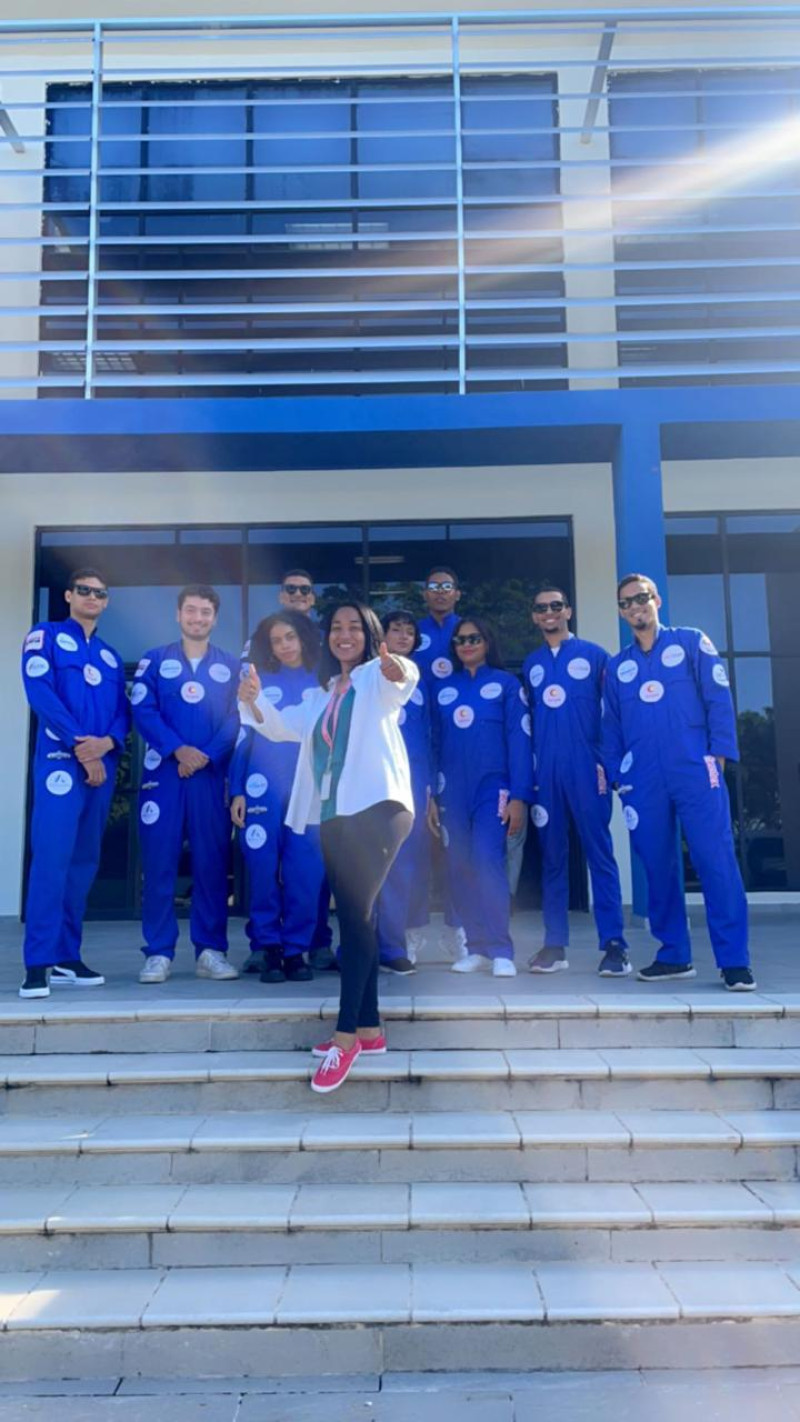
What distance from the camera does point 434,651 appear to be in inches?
212

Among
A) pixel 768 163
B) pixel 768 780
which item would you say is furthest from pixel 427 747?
pixel 768 163

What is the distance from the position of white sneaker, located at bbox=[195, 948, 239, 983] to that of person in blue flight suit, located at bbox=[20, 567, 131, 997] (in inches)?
18.3

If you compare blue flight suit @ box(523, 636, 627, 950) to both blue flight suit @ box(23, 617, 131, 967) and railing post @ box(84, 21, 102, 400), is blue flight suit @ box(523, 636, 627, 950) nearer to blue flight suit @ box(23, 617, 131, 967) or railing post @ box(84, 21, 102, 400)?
blue flight suit @ box(23, 617, 131, 967)

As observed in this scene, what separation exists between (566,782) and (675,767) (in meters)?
0.60

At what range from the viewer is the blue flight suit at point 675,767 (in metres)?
4.35

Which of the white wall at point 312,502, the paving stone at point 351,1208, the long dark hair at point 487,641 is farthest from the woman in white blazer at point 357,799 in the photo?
the white wall at point 312,502

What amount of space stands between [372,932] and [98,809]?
6.12ft

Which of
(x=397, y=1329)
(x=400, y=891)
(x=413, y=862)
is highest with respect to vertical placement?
(x=413, y=862)

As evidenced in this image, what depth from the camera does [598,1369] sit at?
2.57 metres

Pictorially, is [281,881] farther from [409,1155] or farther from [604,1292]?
[604,1292]

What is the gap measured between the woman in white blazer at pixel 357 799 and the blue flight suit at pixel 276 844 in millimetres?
920

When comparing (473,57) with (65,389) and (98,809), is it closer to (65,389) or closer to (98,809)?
(65,389)

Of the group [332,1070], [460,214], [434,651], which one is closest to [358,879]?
[332,1070]

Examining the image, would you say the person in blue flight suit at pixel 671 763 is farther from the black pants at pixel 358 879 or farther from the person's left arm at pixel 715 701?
the black pants at pixel 358 879
